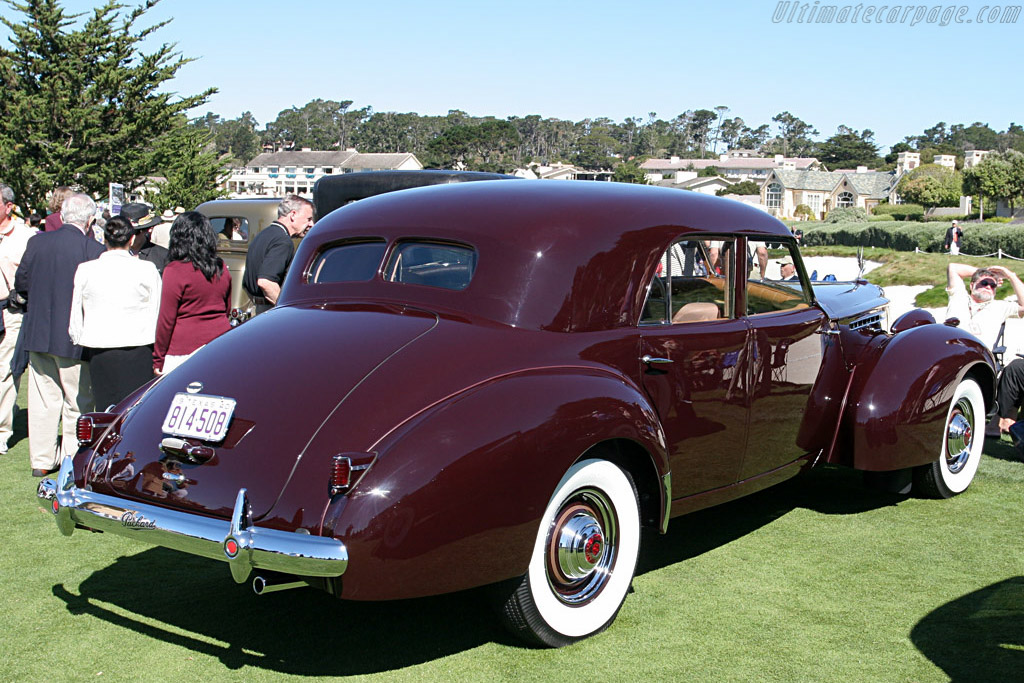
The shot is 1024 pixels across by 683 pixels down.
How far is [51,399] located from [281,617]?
3662 millimetres

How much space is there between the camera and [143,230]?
7453 millimetres

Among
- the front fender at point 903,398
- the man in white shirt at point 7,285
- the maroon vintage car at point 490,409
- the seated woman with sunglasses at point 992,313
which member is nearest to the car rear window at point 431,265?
the maroon vintage car at point 490,409

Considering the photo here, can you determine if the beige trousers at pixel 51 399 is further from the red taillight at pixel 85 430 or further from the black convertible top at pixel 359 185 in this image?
the black convertible top at pixel 359 185

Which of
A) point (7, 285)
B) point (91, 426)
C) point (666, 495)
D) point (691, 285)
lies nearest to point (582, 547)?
point (666, 495)

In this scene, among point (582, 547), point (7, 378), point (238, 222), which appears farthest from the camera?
point (238, 222)

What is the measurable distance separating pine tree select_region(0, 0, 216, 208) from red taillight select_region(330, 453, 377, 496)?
3950 centimetres

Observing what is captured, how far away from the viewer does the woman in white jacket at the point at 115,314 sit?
6.12m

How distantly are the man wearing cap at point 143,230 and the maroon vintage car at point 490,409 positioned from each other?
10.7 ft

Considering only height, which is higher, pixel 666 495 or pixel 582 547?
pixel 666 495

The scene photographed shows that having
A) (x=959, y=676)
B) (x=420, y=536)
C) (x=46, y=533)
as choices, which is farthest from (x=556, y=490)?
(x=46, y=533)

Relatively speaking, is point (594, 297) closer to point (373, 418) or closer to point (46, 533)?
point (373, 418)

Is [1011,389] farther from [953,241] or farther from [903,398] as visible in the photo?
[953,241]

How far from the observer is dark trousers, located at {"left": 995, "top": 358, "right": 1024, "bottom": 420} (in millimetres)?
7816

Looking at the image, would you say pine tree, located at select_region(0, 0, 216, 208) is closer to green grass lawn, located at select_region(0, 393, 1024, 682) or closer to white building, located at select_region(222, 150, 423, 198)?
green grass lawn, located at select_region(0, 393, 1024, 682)
